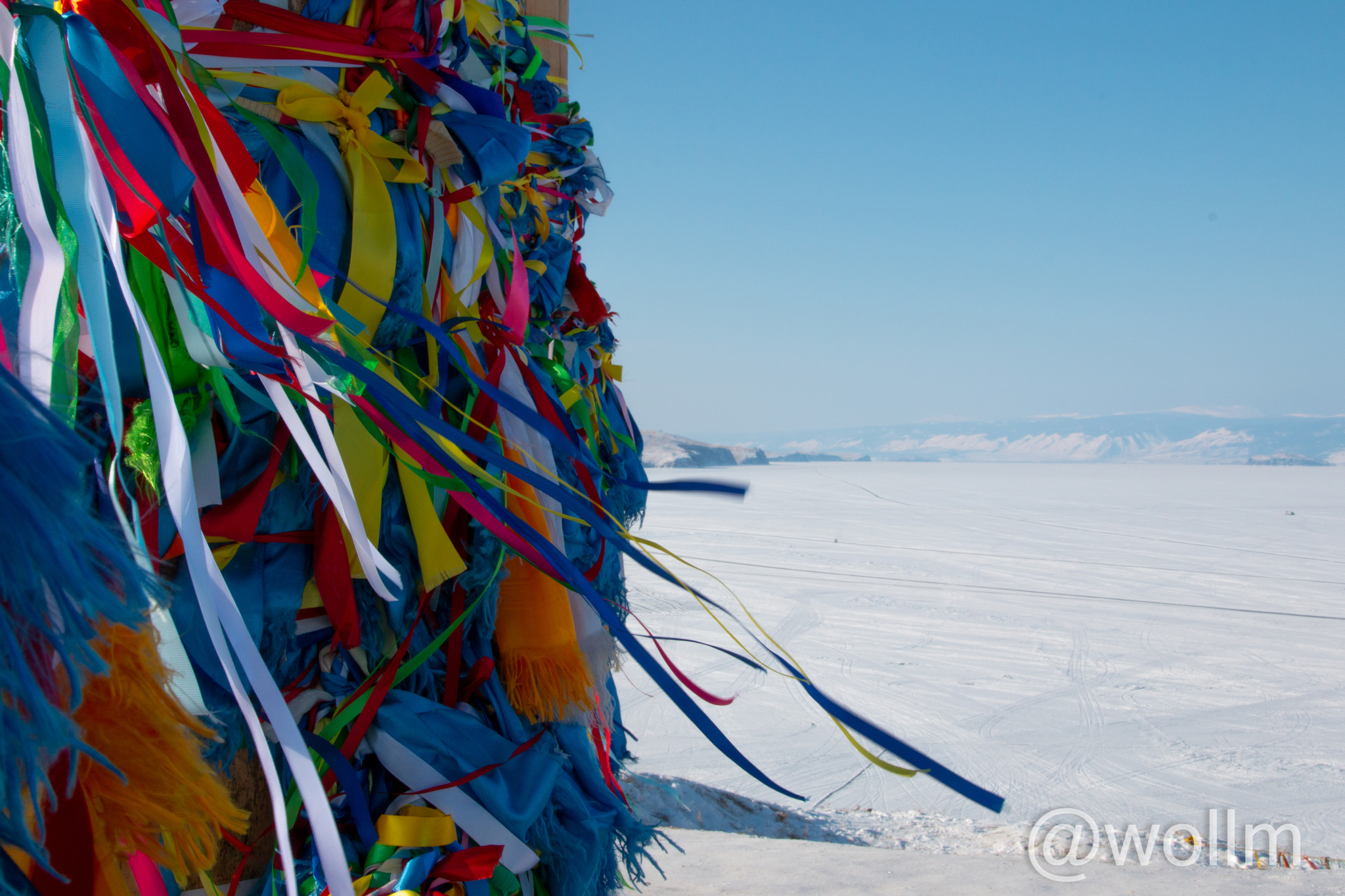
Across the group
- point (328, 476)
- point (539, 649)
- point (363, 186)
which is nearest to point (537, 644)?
point (539, 649)

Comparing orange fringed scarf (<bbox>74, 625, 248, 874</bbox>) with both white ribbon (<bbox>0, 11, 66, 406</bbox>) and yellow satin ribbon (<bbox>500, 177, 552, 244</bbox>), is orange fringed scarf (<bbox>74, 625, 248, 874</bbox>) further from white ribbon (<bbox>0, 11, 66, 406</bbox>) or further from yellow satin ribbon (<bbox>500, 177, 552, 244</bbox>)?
yellow satin ribbon (<bbox>500, 177, 552, 244</bbox>)

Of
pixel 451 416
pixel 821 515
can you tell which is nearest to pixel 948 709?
pixel 451 416

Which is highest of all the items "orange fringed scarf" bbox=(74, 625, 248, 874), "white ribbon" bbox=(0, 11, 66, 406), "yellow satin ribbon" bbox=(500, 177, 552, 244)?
"yellow satin ribbon" bbox=(500, 177, 552, 244)

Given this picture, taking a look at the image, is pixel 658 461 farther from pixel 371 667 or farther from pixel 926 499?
pixel 371 667

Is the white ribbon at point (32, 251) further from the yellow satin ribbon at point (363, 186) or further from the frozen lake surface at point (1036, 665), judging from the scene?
the frozen lake surface at point (1036, 665)

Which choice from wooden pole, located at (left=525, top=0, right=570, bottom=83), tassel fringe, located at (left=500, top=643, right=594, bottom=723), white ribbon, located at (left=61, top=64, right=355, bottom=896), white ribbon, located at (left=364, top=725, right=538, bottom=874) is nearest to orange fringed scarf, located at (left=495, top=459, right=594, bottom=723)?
tassel fringe, located at (left=500, top=643, right=594, bottom=723)

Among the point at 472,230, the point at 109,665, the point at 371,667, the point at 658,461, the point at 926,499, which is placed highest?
the point at 472,230

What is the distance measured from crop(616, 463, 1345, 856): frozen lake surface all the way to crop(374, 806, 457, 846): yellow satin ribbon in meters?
0.28

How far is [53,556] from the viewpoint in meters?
0.33

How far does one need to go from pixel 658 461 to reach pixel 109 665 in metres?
23.5

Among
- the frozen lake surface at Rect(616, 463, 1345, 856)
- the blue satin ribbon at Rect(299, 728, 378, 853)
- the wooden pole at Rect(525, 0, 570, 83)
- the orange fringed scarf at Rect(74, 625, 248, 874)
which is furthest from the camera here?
the frozen lake surface at Rect(616, 463, 1345, 856)

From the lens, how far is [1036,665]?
4691 millimetres

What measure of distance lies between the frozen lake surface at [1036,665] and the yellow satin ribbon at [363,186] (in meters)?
0.50

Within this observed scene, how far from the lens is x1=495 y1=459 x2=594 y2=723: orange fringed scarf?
0.79 meters
